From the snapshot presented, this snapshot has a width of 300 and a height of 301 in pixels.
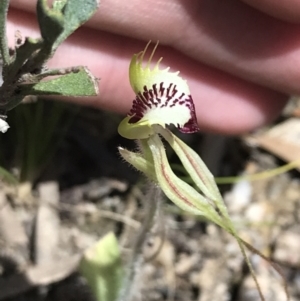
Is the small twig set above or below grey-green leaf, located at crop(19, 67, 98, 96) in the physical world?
below

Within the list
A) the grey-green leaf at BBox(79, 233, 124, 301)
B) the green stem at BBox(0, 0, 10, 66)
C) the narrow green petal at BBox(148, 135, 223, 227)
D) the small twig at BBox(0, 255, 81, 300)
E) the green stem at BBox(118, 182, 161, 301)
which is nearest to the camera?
the green stem at BBox(0, 0, 10, 66)

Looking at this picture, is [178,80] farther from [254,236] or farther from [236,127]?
[254,236]

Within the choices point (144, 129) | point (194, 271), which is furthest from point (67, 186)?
point (144, 129)

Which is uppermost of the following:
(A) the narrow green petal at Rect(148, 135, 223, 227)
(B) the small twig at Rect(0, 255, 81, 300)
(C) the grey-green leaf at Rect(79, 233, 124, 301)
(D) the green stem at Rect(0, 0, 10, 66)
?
(D) the green stem at Rect(0, 0, 10, 66)

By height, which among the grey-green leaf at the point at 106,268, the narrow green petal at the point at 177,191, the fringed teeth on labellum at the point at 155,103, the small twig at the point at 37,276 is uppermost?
the fringed teeth on labellum at the point at 155,103

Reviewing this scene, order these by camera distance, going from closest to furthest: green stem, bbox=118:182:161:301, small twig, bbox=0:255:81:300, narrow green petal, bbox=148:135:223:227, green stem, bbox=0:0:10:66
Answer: green stem, bbox=0:0:10:66, narrow green petal, bbox=148:135:223:227, green stem, bbox=118:182:161:301, small twig, bbox=0:255:81:300

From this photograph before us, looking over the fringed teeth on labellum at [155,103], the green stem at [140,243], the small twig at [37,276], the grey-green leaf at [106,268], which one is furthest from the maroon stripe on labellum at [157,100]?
the small twig at [37,276]

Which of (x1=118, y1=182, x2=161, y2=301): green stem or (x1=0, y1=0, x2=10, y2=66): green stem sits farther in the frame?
(x1=118, y1=182, x2=161, y2=301): green stem

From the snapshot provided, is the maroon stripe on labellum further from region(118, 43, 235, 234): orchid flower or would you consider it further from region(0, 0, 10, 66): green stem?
region(0, 0, 10, 66): green stem

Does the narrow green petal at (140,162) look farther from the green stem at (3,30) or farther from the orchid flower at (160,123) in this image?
the green stem at (3,30)

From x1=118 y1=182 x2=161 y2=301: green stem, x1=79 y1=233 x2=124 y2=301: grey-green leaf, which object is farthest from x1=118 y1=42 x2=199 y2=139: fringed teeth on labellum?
x1=79 y1=233 x2=124 y2=301: grey-green leaf
